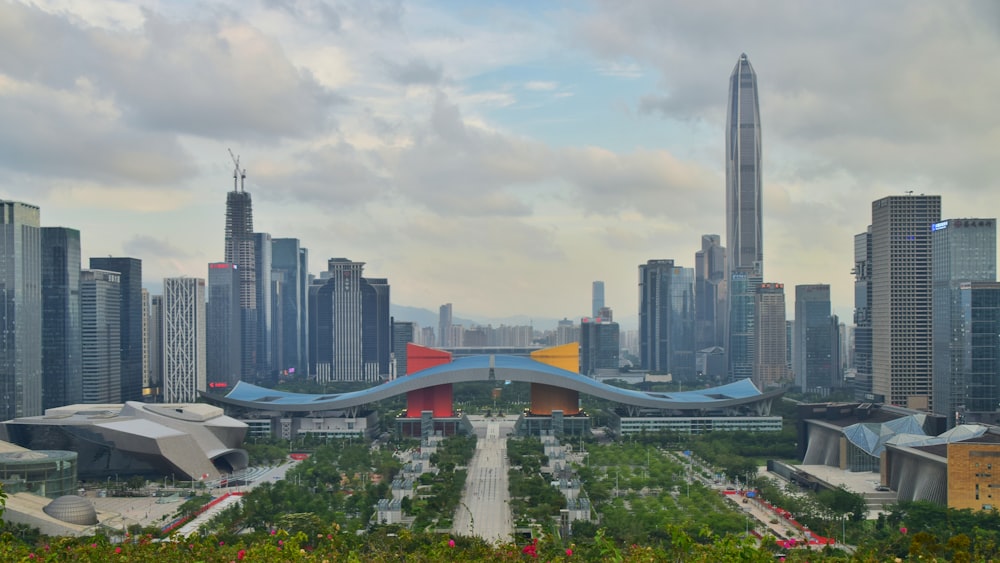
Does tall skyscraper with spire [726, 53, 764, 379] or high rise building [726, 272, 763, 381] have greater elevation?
tall skyscraper with spire [726, 53, 764, 379]

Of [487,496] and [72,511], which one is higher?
[72,511]

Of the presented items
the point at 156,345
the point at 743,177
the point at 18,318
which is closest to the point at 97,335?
the point at 18,318

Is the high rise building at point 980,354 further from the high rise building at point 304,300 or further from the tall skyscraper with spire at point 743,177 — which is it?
the high rise building at point 304,300

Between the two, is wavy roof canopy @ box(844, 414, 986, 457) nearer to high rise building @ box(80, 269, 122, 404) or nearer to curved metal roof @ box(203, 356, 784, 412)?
curved metal roof @ box(203, 356, 784, 412)

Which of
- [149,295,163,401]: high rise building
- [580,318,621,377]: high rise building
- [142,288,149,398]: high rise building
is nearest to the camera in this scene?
[142,288,149,398]: high rise building

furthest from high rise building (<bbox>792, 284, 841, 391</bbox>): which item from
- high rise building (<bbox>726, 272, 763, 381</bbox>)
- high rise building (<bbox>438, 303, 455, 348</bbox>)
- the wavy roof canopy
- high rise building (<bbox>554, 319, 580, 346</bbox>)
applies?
high rise building (<bbox>438, 303, 455, 348</bbox>)

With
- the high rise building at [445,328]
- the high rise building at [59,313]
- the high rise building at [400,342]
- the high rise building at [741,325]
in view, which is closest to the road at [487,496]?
the high rise building at [59,313]

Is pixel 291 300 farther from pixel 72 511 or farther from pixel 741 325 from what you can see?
pixel 72 511
